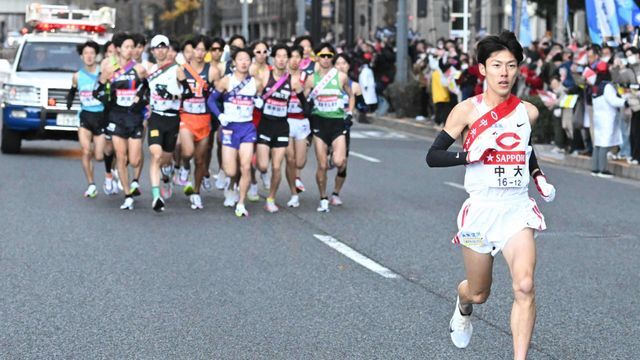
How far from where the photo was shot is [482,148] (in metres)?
7.09

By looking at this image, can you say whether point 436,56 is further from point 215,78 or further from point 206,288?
point 206,288

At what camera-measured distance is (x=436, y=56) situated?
30625mm

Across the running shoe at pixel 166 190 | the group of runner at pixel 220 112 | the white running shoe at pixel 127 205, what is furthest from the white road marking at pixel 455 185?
the white running shoe at pixel 127 205

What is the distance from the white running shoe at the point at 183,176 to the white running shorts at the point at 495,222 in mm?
8945

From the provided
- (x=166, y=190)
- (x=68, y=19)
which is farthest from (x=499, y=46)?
(x=68, y=19)

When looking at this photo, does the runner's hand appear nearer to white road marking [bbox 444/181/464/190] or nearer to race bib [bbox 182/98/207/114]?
race bib [bbox 182/98/207/114]

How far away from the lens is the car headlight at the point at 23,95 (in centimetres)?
2200

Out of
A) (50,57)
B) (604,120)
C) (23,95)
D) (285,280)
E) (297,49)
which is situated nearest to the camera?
(285,280)

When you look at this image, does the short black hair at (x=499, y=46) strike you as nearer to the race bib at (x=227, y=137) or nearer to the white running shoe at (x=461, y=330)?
the white running shoe at (x=461, y=330)

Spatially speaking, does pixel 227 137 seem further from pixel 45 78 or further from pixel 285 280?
pixel 45 78

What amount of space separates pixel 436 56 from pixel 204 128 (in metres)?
15.7

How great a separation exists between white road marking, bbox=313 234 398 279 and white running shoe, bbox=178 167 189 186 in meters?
3.24

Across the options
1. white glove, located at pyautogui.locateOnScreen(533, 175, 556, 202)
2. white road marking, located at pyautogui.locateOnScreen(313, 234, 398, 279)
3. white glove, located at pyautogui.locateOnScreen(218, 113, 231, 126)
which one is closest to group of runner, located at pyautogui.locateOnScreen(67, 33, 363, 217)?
white glove, located at pyautogui.locateOnScreen(218, 113, 231, 126)

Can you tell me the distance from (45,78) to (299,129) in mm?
7941
